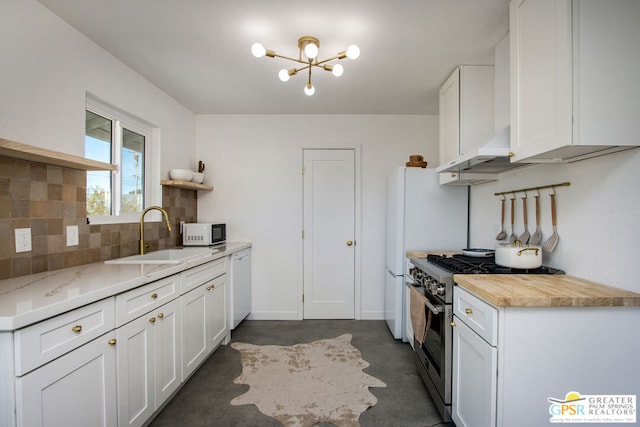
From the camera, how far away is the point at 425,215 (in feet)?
9.53

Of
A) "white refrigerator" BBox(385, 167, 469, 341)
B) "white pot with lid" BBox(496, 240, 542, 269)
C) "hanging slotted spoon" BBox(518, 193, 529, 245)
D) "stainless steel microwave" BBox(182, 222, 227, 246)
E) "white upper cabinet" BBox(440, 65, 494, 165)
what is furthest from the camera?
"stainless steel microwave" BBox(182, 222, 227, 246)

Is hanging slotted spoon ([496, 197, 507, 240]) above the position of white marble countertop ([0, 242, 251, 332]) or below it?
above

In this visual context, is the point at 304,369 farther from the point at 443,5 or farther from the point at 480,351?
the point at 443,5

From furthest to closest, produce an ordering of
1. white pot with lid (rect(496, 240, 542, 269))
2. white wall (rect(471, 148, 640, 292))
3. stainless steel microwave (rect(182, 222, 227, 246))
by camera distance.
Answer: stainless steel microwave (rect(182, 222, 227, 246)), white pot with lid (rect(496, 240, 542, 269)), white wall (rect(471, 148, 640, 292))

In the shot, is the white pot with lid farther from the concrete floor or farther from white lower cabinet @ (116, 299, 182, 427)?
Answer: white lower cabinet @ (116, 299, 182, 427)

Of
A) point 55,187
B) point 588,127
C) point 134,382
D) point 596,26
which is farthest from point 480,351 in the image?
point 55,187

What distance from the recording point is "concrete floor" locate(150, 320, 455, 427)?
184cm

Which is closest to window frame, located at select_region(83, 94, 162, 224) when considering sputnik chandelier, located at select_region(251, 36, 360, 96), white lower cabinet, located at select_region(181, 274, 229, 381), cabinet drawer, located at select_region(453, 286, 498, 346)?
white lower cabinet, located at select_region(181, 274, 229, 381)

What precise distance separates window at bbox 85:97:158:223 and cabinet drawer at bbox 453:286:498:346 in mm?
2428

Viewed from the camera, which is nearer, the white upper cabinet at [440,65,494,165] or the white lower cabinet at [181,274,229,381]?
the white lower cabinet at [181,274,229,381]

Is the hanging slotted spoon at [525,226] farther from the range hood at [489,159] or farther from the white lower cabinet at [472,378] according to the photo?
the white lower cabinet at [472,378]

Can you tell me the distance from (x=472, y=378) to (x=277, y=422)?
114 cm

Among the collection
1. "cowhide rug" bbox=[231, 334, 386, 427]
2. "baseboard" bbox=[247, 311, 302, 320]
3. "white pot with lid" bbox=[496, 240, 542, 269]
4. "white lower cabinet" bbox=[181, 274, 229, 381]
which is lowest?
"cowhide rug" bbox=[231, 334, 386, 427]

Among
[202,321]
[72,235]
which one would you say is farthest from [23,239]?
[202,321]
